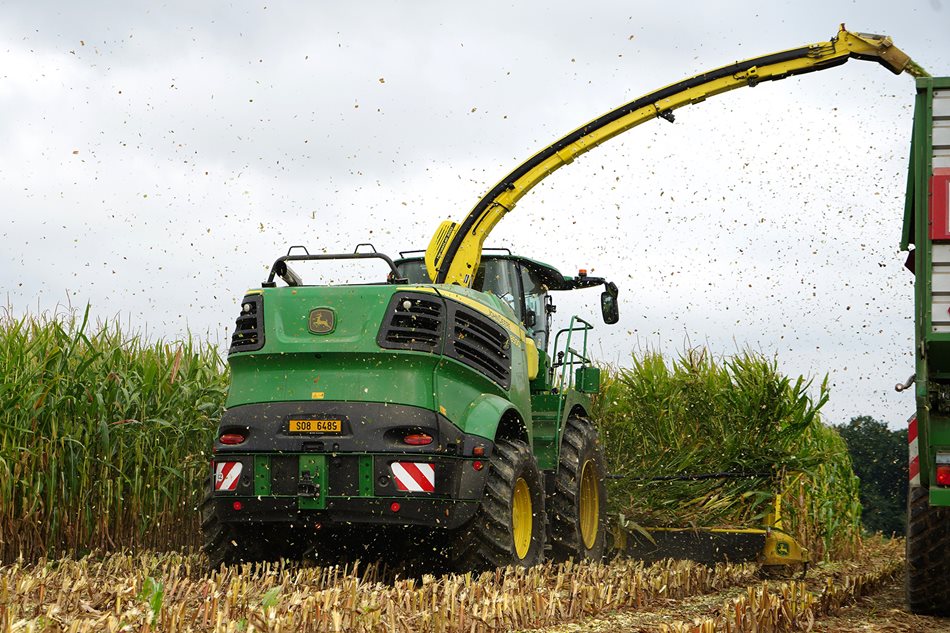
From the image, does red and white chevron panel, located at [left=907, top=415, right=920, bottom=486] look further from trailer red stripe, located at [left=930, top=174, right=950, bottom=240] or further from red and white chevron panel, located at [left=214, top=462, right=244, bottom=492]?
red and white chevron panel, located at [left=214, top=462, right=244, bottom=492]

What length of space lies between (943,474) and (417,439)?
2975 mm

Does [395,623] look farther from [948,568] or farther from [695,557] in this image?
[695,557]

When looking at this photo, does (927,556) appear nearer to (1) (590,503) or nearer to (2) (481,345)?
(1) (590,503)

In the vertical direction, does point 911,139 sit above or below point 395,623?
above

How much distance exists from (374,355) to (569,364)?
236 cm

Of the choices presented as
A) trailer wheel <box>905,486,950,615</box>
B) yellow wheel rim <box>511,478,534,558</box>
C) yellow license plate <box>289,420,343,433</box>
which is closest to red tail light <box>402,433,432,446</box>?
yellow license plate <box>289,420,343,433</box>

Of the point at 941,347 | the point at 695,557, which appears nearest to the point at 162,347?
the point at 695,557

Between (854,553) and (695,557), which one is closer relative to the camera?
(695,557)

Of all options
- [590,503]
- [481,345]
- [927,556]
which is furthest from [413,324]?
[927,556]

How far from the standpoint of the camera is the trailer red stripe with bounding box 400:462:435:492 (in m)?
6.47

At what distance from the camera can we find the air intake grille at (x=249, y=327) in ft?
22.9

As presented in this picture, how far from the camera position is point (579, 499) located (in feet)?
27.1

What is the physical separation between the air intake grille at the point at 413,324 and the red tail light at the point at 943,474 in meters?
2.95

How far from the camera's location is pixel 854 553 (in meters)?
12.1
